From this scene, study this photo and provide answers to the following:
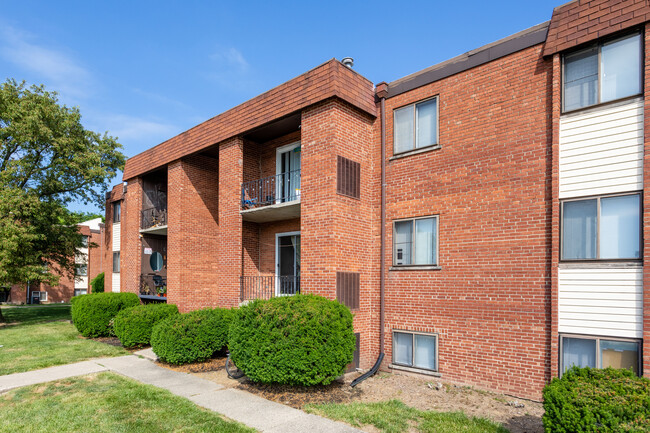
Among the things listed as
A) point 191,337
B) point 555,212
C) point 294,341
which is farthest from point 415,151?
point 191,337

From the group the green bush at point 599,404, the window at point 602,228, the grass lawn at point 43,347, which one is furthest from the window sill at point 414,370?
the grass lawn at point 43,347

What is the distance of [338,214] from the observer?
31.2ft

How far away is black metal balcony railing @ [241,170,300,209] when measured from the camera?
1225cm

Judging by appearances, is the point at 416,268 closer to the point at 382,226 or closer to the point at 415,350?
the point at 382,226

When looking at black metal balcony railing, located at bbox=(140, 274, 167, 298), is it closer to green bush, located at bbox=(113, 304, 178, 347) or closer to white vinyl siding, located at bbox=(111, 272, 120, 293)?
white vinyl siding, located at bbox=(111, 272, 120, 293)

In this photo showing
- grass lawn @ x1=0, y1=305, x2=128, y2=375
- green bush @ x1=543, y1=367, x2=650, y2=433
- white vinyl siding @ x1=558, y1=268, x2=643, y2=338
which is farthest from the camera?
grass lawn @ x1=0, y1=305, x2=128, y2=375

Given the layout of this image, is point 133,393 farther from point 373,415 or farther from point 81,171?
point 81,171

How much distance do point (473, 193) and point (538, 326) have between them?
2.87m

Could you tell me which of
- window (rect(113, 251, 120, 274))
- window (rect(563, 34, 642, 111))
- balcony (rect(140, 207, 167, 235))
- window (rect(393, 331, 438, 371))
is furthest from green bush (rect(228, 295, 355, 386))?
window (rect(113, 251, 120, 274))

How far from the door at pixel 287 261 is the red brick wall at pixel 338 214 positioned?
2.32m

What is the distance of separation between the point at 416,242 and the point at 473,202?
5.37 ft

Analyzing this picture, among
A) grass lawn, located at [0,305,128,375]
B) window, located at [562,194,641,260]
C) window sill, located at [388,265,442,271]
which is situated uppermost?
window, located at [562,194,641,260]

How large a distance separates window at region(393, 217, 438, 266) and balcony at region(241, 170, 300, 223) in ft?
10.1

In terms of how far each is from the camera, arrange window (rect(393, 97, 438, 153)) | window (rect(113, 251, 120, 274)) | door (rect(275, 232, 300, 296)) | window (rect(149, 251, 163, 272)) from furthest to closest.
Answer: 1. window (rect(113, 251, 120, 274))
2. window (rect(149, 251, 163, 272))
3. door (rect(275, 232, 300, 296))
4. window (rect(393, 97, 438, 153))
